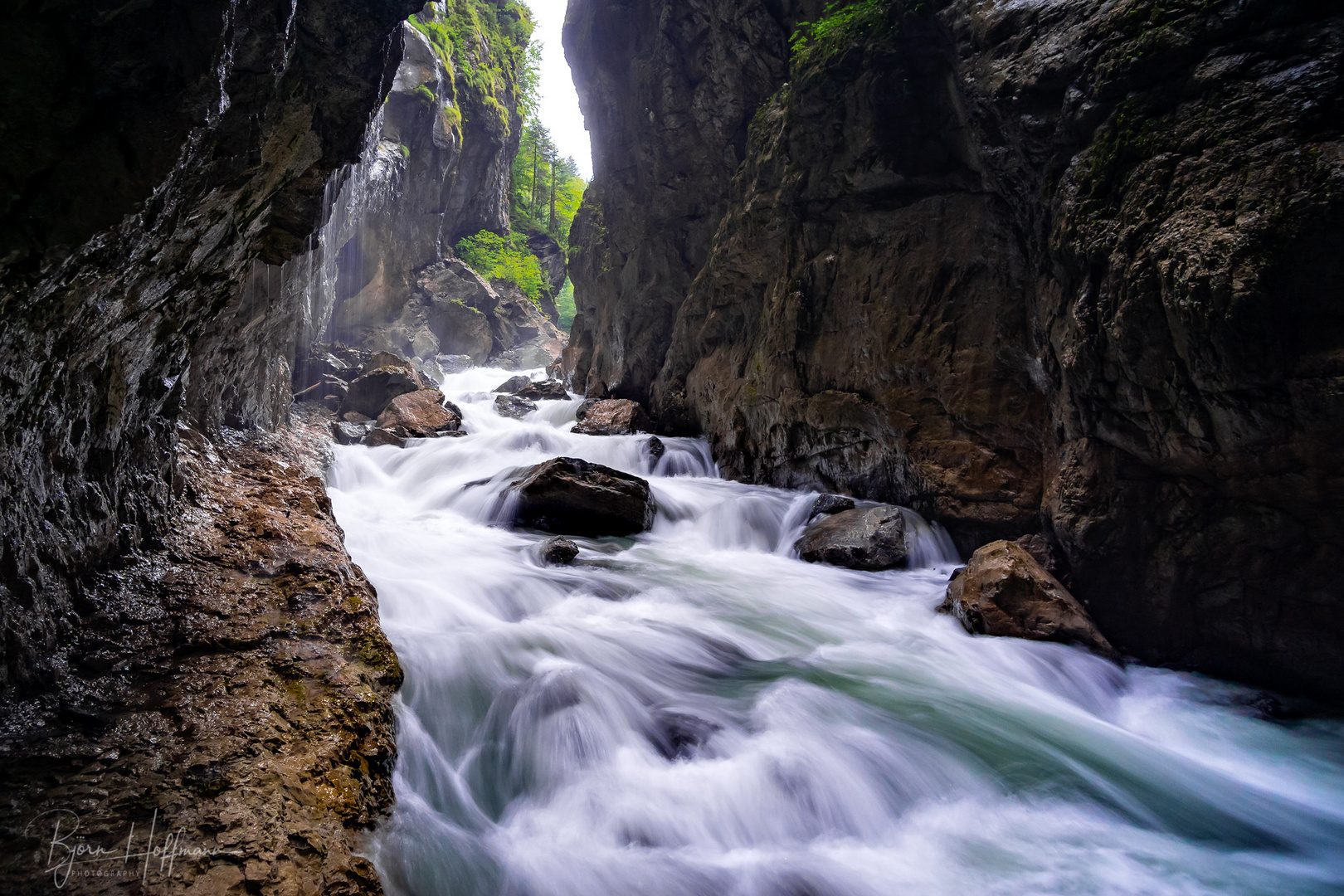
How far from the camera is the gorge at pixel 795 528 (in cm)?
200

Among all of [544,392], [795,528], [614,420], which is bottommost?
[795,528]

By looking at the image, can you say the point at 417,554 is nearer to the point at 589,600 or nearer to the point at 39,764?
the point at 589,600

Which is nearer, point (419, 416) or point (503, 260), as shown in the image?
point (419, 416)

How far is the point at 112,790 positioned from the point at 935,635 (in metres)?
5.26

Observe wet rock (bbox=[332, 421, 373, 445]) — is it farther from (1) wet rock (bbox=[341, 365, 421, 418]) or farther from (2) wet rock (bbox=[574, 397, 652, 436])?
(2) wet rock (bbox=[574, 397, 652, 436])

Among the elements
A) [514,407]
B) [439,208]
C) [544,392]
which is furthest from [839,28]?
[439,208]

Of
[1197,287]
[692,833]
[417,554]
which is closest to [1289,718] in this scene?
[1197,287]

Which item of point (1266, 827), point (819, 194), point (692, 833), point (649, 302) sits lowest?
point (692, 833)

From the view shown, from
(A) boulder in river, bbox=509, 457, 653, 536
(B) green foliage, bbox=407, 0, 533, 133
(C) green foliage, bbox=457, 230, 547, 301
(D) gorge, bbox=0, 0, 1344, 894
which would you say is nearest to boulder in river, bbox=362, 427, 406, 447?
(D) gorge, bbox=0, 0, 1344, 894

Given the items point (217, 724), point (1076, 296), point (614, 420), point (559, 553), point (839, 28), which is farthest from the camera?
point (614, 420)

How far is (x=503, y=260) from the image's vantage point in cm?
3088

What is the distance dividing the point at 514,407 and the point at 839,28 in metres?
12.4

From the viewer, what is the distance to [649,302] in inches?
581

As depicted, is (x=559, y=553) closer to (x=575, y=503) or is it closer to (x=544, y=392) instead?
(x=575, y=503)
